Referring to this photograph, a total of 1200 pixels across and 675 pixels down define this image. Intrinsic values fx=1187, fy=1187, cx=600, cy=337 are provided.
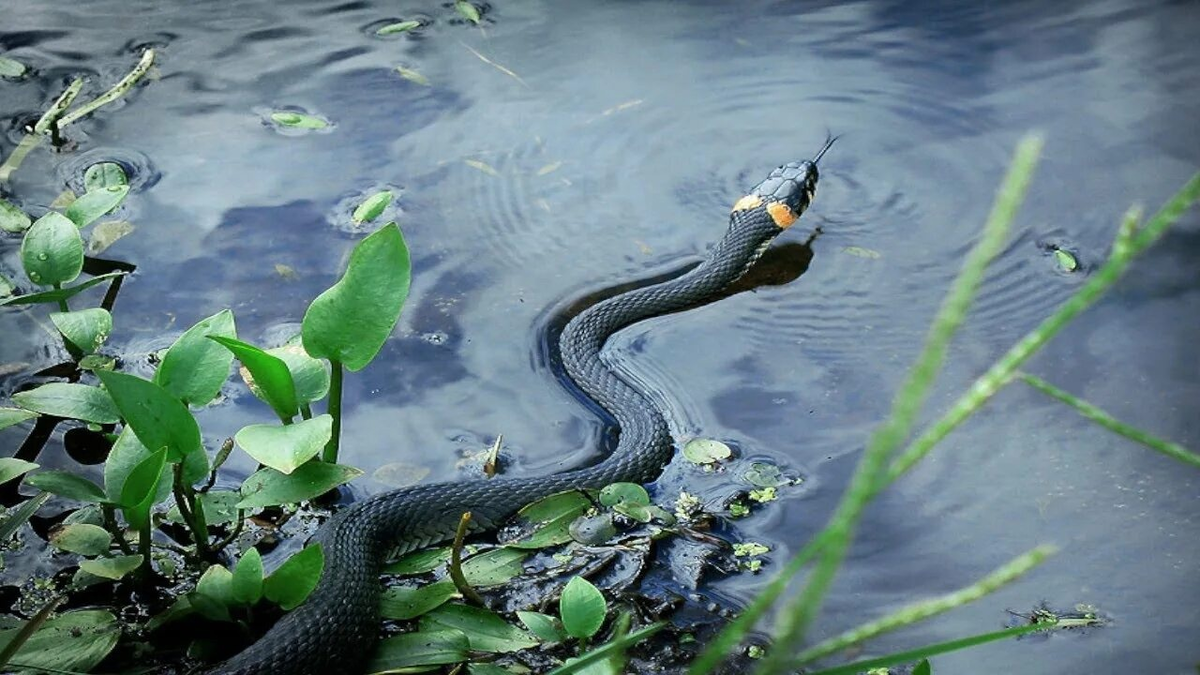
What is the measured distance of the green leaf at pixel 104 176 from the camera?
4.13m

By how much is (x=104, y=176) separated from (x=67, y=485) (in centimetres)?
191

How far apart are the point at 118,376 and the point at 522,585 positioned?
3.46 ft

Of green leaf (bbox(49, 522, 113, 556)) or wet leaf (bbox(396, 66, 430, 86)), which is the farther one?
wet leaf (bbox(396, 66, 430, 86))

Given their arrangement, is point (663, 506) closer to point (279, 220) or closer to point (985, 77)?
point (279, 220)

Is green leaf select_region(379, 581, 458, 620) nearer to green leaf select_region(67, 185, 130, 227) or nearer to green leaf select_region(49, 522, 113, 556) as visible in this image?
green leaf select_region(49, 522, 113, 556)

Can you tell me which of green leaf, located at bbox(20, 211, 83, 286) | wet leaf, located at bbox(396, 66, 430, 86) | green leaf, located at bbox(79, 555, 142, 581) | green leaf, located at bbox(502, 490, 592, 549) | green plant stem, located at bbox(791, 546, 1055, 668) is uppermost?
green plant stem, located at bbox(791, 546, 1055, 668)

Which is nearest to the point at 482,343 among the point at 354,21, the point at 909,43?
the point at 354,21

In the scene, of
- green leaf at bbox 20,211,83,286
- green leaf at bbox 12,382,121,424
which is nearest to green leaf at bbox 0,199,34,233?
green leaf at bbox 20,211,83,286

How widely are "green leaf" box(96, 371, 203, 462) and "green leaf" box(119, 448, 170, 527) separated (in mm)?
39

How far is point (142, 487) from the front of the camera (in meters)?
2.44

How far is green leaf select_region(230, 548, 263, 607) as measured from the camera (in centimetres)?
247

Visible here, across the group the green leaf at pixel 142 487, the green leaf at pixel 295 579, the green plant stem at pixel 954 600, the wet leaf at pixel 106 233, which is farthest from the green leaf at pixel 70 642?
the green plant stem at pixel 954 600

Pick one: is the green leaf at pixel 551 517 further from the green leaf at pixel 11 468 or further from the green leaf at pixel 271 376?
the green leaf at pixel 11 468

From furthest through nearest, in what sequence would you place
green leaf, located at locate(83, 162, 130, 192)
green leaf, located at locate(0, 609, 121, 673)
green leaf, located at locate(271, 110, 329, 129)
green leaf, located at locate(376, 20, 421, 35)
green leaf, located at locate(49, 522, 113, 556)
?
green leaf, located at locate(376, 20, 421, 35), green leaf, located at locate(271, 110, 329, 129), green leaf, located at locate(83, 162, 130, 192), green leaf, located at locate(49, 522, 113, 556), green leaf, located at locate(0, 609, 121, 673)
